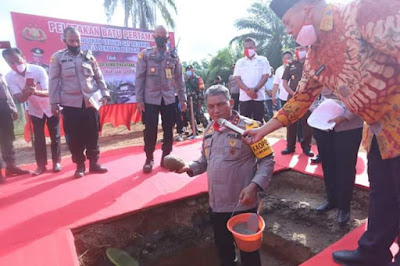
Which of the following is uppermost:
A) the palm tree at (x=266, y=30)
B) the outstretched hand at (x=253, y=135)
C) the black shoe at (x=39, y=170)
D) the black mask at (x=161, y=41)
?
the palm tree at (x=266, y=30)

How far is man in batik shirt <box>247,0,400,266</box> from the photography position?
1.10m

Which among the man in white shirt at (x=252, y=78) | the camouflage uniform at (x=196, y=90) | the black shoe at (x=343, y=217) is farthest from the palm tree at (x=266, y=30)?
the black shoe at (x=343, y=217)

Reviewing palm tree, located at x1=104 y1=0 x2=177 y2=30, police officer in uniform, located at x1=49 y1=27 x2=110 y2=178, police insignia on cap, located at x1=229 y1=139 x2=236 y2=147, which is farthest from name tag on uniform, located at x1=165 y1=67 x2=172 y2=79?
palm tree, located at x1=104 y1=0 x2=177 y2=30

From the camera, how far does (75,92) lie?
3.35 meters

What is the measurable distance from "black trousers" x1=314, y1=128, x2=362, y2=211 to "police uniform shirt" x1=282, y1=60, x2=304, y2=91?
154cm

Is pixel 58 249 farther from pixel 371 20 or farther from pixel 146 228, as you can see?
pixel 371 20

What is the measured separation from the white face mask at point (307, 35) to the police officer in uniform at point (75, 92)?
2.72 metres

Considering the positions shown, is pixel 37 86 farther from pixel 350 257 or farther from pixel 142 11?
pixel 142 11

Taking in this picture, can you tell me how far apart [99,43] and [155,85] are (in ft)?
13.3

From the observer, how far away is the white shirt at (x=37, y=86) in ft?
12.3

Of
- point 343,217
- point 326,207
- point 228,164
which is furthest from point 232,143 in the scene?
point 326,207

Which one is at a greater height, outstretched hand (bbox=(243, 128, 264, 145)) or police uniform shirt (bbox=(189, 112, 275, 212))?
outstretched hand (bbox=(243, 128, 264, 145))

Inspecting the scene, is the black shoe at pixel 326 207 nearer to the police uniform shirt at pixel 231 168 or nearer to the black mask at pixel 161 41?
the police uniform shirt at pixel 231 168

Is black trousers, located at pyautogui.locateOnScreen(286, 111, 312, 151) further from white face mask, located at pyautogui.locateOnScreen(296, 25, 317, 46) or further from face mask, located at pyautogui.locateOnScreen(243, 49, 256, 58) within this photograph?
white face mask, located at pyautogui.locateOnScreen(296, 25, 317, 46)
